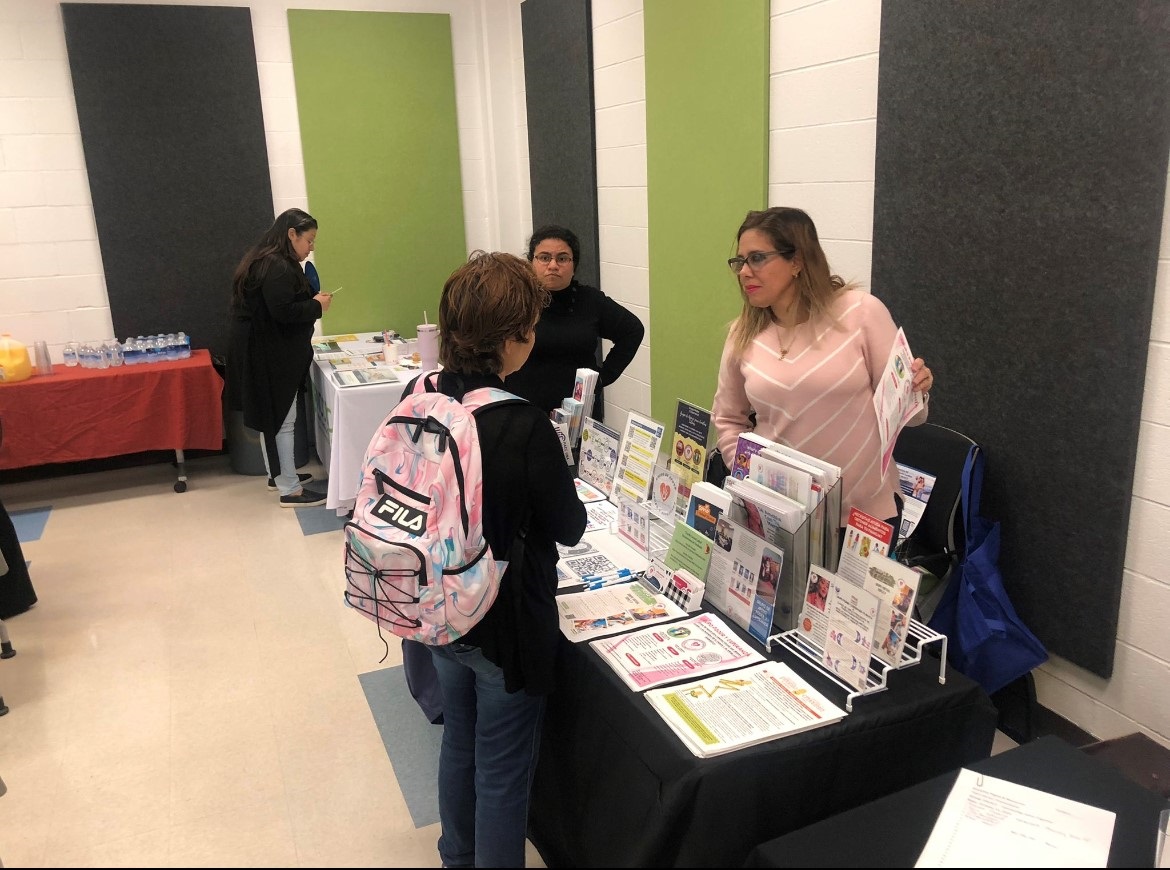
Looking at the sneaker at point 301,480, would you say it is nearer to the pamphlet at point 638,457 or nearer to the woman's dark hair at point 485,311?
the pamphlet at point 638,457

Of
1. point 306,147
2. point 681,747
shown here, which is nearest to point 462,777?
point 681,747

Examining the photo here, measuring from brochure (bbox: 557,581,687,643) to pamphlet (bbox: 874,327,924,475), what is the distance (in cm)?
54

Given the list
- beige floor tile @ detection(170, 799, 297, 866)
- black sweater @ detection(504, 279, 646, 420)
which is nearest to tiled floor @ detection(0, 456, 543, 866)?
beige floor tile @ detection(170, 799, 297, 866)

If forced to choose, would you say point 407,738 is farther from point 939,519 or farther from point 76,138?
point 76,138

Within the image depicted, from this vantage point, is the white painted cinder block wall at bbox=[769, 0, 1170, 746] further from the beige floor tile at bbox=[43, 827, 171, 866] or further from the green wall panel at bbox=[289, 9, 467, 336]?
the green wall panel at bbox=[289, 9, 467, 336]

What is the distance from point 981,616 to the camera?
2.51 meters

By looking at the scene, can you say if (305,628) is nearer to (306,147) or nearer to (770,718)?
(770,718)

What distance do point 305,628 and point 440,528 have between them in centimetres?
207

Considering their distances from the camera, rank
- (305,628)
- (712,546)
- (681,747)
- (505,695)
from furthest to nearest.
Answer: (305,628), (712,546), (505,695), (681,747)

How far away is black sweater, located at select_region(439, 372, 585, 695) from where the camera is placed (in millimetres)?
1568

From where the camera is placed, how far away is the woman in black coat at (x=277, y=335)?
14.4 feet

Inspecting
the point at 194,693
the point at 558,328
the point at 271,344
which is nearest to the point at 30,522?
the point at 271,344

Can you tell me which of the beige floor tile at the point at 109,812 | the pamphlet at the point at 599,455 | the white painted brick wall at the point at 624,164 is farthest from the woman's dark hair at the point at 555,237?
the beige floor tile at the point at 109,812

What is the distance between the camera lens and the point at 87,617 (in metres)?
3.52
